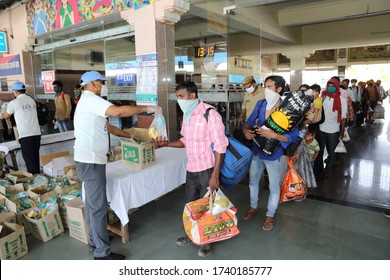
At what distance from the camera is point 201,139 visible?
7.78 feet

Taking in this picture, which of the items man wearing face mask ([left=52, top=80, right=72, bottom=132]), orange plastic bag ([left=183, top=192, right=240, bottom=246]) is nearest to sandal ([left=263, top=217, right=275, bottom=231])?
orange plastic bag ([left=183, top=192, right=240, bottom=246])

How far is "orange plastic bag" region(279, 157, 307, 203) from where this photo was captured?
11.0 feet

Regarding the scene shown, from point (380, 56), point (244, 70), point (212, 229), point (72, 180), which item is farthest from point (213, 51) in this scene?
point (380, 56)

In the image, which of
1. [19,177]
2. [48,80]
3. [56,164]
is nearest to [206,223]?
[56,164]

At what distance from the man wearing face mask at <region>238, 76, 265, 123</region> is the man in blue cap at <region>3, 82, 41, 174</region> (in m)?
3.17

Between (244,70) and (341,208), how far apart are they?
4025 mm

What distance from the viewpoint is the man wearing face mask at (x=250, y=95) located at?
4469 millimetres

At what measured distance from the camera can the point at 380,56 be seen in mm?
13570

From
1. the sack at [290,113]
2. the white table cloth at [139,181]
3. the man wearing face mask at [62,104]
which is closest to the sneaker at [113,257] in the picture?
the white table cloth at [139,181]

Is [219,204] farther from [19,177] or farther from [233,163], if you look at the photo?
[19,177]

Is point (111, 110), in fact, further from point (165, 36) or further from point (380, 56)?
point (380, 56)

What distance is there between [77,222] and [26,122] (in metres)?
2.05

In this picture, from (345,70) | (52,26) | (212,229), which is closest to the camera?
(212,229)

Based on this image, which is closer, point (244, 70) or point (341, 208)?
point (341, 208)
